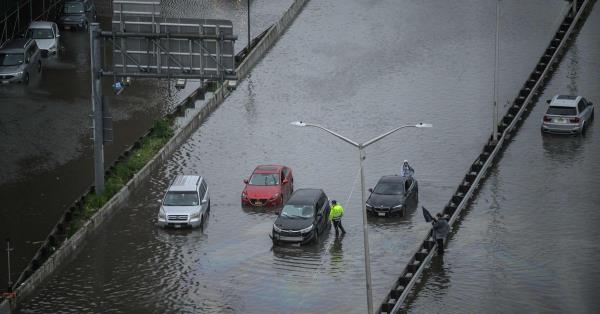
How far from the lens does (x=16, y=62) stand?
7094 centimetres

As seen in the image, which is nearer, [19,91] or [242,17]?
[19,91]

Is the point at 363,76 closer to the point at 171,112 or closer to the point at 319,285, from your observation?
the point at 171,112

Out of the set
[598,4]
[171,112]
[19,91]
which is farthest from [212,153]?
[598,4]

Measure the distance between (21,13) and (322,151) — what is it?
27473 mm

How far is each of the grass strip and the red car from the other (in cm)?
549

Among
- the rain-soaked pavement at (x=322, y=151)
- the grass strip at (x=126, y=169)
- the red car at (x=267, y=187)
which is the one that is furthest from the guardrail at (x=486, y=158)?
the grass strip at (x=126, y=169)

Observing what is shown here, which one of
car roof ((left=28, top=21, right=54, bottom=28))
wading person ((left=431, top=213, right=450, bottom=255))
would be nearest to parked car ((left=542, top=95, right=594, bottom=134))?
wading person ((left=431, top=213, right=450, bottom=255))

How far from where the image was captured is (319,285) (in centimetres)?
4562

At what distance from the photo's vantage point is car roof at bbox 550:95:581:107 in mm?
62406

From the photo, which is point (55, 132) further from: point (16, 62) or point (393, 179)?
point (393, 179)

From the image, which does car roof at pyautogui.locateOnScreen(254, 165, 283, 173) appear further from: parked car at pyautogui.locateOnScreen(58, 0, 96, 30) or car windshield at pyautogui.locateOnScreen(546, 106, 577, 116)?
parked car at pyautogui.locateOnScreen(58, 0, 96, 30)

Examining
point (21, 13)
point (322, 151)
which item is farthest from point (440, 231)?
point (21, 13)

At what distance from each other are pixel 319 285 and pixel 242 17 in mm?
41812

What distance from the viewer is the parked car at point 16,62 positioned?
70.4 meters
